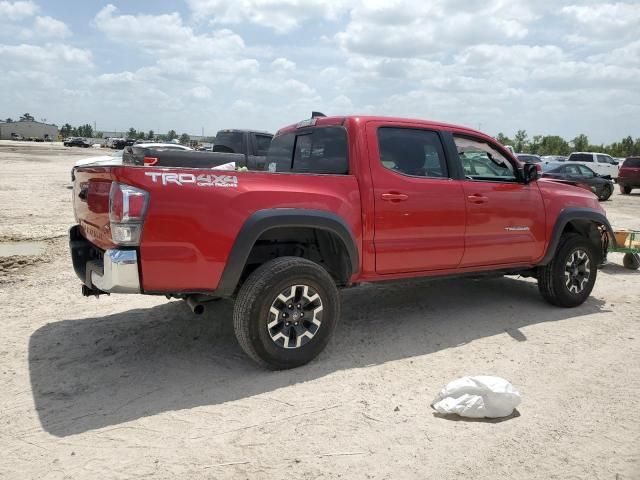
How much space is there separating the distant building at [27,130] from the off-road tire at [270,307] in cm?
9839

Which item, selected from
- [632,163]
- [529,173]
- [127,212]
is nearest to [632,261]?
[529,173]

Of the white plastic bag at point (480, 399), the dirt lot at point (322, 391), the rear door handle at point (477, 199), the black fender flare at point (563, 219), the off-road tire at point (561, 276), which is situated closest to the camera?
the dirt lot at point (322, 391)

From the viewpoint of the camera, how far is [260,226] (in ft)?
12.4

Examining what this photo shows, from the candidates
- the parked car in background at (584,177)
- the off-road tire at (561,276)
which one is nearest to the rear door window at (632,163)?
the parked car in background at (584,177)

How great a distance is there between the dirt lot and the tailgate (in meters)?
1.05

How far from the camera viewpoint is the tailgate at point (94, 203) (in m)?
3.56

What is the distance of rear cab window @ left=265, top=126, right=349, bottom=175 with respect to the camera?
447 centimetres

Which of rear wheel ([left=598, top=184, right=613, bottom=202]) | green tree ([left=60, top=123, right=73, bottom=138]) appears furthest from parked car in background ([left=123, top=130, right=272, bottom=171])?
green tree ([left=60, top=123, right=73, bottom=138])

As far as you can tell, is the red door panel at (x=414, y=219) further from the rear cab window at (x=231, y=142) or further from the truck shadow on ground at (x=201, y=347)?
the rear cab window at (x=231, y=142)

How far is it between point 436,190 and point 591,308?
8.76ft

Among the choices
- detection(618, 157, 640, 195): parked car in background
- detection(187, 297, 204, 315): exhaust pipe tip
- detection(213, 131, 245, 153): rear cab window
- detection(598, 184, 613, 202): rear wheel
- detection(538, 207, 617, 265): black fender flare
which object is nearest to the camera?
detection(187, 297, 204, 315): exhaust pipe tip

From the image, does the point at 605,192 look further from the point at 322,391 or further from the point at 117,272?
the point at 117,272

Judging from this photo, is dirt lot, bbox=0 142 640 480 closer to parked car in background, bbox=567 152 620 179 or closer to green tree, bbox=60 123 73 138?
parked car in background, bbox=567 152 620 179

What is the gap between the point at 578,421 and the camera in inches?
133
